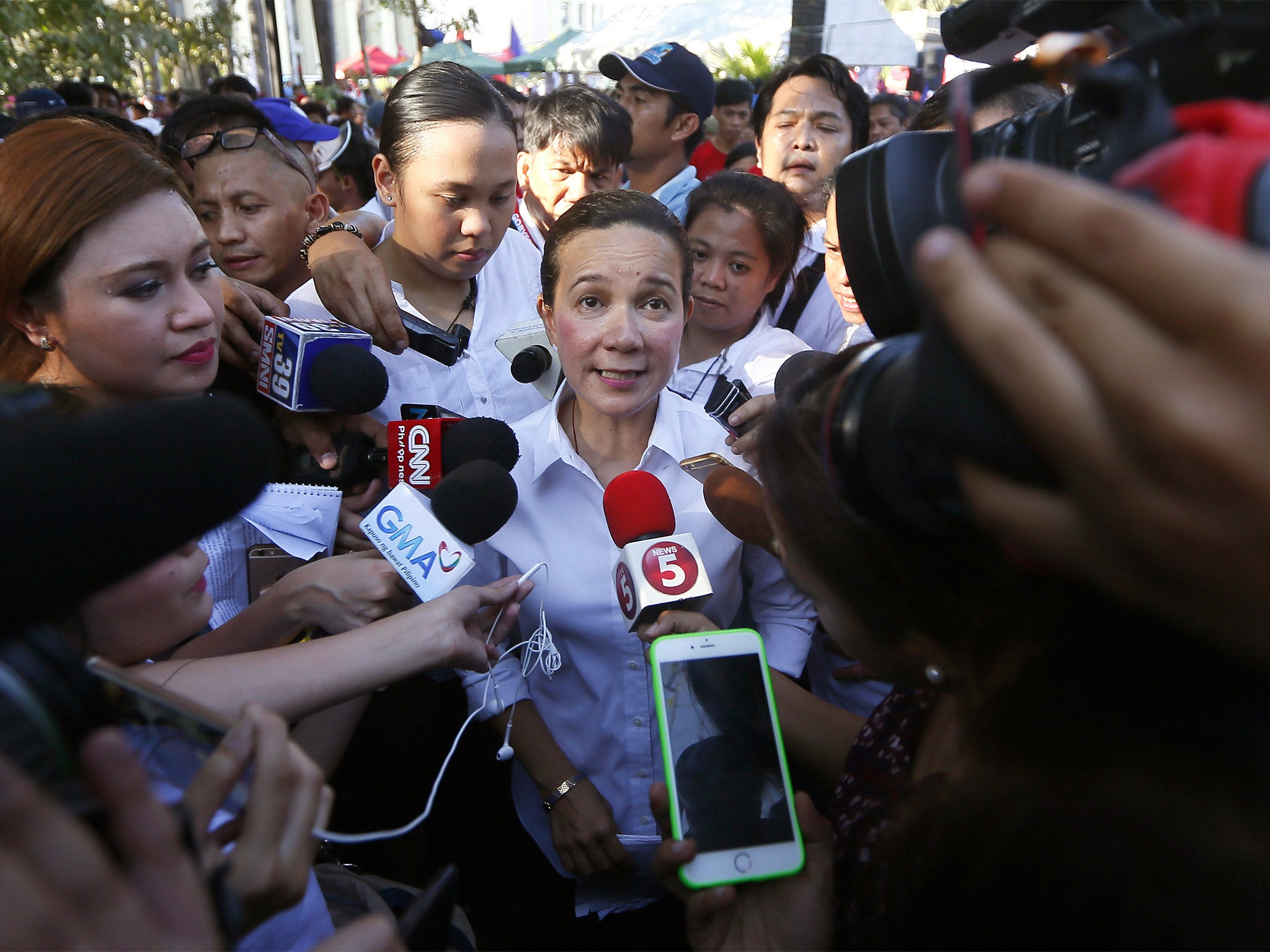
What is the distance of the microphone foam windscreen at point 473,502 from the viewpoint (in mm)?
1536

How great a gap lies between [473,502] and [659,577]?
378 mm

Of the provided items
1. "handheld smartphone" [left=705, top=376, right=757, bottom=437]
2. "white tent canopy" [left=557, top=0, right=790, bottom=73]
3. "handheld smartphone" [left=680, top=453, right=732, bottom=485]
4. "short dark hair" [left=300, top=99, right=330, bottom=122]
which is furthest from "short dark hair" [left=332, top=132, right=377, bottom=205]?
"short dark hair" [left=300, top=99, right=330, bottom=122]

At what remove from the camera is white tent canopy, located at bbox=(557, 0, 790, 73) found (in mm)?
10445

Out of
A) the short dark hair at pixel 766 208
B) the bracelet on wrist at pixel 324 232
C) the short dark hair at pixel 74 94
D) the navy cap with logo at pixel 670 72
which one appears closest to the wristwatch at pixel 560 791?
the bracelet on wrist at pixel 324 232

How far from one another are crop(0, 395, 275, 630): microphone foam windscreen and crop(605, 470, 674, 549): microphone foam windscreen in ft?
3.36

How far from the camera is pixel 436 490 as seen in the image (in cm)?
156

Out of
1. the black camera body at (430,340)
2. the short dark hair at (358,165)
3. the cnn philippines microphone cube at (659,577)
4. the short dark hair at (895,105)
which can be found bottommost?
the cnn philippines microphone cube at (659,577)

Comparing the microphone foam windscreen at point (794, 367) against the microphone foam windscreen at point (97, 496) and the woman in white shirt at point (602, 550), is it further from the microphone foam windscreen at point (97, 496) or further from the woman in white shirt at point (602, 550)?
the microphone foam windscreen at point (97, 496)

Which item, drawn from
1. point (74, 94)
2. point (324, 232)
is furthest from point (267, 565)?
point (74, 94)

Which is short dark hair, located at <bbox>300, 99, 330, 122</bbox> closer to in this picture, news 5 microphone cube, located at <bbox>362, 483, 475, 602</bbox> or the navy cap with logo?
the navy cap with logo

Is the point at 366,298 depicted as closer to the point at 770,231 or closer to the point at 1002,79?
the point at 770,231

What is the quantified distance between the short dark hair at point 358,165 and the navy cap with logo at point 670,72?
1.59m

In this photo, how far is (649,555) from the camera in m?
1.56

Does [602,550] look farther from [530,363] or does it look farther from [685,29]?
[685,29]
